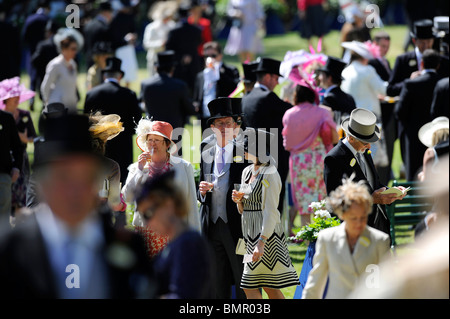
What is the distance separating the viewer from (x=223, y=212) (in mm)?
7059

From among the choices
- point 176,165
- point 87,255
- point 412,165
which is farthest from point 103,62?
point 87,255

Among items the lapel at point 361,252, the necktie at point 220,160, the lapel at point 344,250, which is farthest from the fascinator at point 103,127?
the lapel at point 361,252

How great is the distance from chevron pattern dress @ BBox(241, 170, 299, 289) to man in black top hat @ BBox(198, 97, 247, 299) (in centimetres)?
27

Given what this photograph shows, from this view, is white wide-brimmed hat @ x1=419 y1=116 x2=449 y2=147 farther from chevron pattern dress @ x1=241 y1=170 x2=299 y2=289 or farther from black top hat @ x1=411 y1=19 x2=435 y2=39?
black top hat @ x1=411 y1=19 x2=435 y2=39

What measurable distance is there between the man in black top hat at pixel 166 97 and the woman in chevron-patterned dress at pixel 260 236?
13.4 ft

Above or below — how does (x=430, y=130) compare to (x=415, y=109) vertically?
above

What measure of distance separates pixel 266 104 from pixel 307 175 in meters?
0.90

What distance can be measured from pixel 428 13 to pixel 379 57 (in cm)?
563

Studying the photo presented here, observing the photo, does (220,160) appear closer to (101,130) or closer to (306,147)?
(101,130)

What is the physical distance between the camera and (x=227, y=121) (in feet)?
24.3

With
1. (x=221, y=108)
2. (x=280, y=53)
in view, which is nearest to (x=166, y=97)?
(x=221, y=108)

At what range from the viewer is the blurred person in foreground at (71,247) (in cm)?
389
